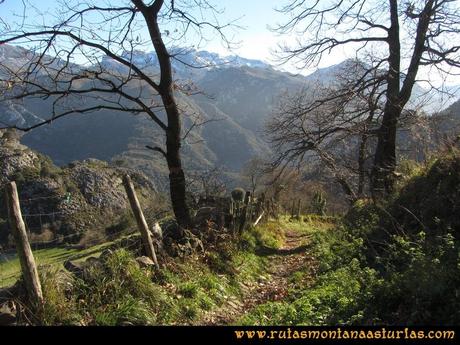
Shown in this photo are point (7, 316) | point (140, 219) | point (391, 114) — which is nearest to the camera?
point (7, 316)

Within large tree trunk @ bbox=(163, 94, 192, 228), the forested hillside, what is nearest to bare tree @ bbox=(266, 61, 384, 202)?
the forested hillside

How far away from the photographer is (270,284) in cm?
1002

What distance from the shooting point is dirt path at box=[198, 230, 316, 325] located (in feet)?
24.1

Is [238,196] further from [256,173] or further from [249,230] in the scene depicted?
[256,173]

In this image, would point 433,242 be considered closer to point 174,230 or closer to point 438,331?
point 438,331

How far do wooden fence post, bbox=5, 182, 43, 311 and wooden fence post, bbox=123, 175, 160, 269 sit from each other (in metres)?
2.26

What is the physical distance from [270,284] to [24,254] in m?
5.86

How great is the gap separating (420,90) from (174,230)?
9.38m

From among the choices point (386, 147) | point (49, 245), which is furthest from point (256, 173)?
point (386, 147)

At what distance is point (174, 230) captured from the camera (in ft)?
31.6

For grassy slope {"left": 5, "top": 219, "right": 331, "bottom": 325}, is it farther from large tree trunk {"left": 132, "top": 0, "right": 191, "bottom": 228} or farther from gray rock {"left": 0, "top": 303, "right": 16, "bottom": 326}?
large tree trunk {"left": 132, "top": 0, "right": 191, "bottom": 228}

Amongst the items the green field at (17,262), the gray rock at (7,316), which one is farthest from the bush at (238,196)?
the gray rock at (7,316)

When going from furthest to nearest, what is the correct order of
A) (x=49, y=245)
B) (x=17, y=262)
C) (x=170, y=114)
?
(x=49, y=245) → (x=170, y=114) → (x=17, y=262)

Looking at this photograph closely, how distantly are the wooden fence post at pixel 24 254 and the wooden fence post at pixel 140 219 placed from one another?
2.26 m
